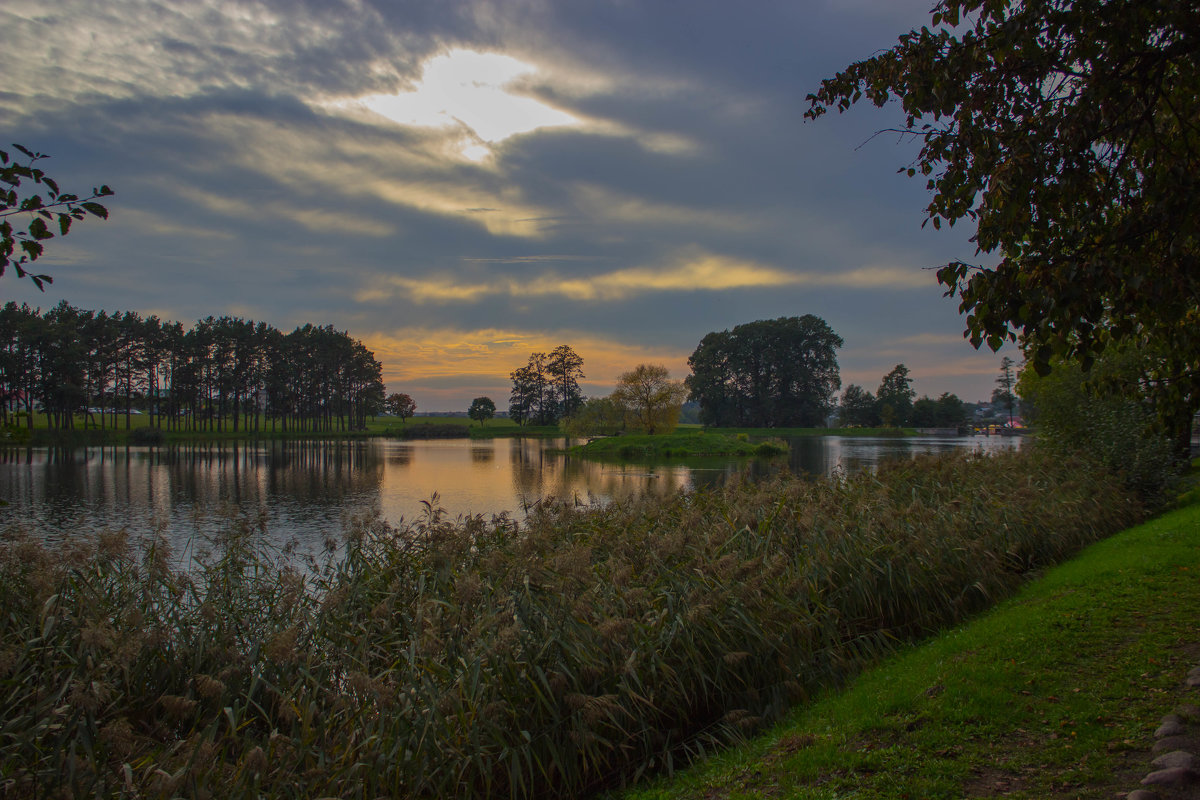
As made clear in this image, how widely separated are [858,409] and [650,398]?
6447 cm

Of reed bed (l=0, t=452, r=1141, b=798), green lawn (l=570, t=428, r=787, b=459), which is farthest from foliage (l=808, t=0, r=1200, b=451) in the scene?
green lawn (l=570, t=428, r=787, b=459)

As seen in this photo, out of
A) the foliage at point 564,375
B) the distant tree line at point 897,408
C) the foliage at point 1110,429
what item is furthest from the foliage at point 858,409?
the foliage at point 1110,429

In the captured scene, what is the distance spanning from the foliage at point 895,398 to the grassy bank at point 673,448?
61.4 m

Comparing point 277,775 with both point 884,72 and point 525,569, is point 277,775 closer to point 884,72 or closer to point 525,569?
point 525,569

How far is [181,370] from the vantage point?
84.7m

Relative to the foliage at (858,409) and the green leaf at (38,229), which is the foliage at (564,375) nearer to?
the foliage at (858,409)

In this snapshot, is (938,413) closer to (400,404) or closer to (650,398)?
(650,398)

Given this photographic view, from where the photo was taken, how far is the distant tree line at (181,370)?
6850 cm

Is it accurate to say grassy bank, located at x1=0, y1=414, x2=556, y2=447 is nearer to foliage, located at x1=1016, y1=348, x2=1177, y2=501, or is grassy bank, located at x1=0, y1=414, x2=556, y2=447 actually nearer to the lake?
the lake

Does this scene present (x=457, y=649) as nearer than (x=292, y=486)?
Yes

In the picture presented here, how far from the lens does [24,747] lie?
13.2ft

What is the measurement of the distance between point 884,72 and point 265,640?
7.53 m

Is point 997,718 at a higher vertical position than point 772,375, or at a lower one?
lower

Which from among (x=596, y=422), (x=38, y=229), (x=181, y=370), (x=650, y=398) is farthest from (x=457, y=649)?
(x=181, y=370)
